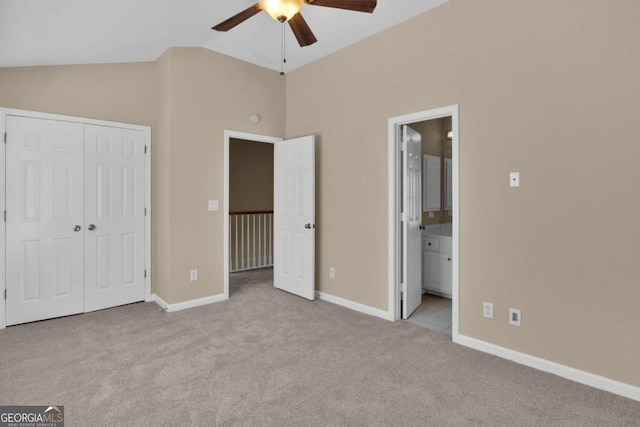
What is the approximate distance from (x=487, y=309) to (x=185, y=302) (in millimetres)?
3165

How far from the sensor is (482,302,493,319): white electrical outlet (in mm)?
2791

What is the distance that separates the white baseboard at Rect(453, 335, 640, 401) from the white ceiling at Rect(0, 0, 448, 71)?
3043 millimetres

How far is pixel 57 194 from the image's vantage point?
350 centimetres

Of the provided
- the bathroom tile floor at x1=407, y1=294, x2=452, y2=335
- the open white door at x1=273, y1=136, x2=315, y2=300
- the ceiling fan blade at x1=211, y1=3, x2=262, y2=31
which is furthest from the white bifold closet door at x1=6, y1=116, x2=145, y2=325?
the bathroom tile floor at x1=407, y1=294, x2=452, y2=335

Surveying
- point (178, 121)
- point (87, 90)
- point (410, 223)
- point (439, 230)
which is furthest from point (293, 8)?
point (439, 230)

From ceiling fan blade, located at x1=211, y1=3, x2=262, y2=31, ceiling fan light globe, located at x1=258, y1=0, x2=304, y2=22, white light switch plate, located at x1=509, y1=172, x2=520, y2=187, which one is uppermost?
ceiling fan blade, located at x1=211, y1=3, x2=262, y2=31

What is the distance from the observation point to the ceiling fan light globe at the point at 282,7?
2.10 m

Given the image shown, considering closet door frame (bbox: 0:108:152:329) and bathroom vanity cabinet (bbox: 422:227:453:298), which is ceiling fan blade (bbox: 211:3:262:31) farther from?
bathroom vanity cabinet (bbox: 422:227:453:298)

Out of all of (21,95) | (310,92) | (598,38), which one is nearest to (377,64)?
(310,92)

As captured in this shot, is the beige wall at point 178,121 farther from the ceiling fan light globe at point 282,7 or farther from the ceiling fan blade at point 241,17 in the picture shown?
the ceiling fan light globe at point 282,7

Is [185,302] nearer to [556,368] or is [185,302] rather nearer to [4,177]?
[4,177]

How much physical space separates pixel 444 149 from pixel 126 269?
4.68 m

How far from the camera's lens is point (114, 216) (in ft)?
12.7

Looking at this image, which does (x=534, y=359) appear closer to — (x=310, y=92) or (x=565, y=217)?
(x=565, y=217)
